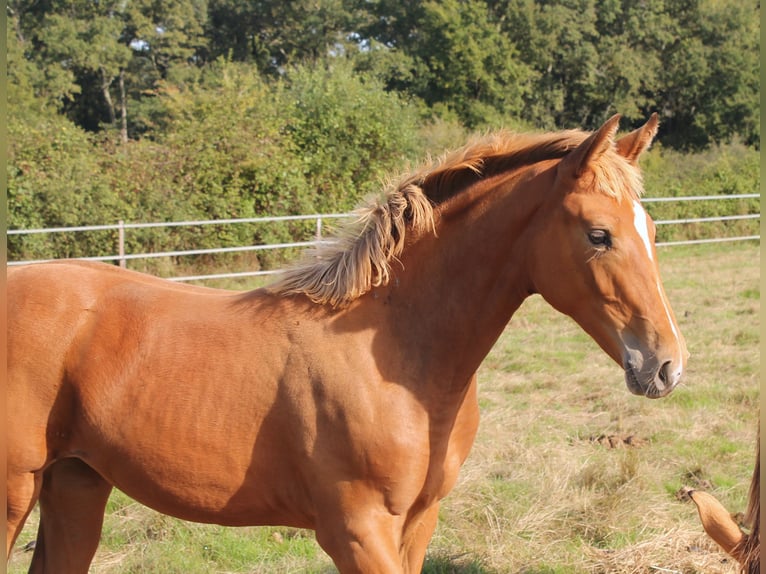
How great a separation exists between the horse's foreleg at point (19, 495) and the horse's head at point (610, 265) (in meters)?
1.92

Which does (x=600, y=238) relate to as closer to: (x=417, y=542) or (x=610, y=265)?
(x=610, y=265)

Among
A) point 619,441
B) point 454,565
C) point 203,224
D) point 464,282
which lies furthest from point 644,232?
point 203,224

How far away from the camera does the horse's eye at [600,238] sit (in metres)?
2.10

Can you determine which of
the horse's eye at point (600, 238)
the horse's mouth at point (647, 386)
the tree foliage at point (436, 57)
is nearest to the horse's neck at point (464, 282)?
the horse's eye at point (600, 238)

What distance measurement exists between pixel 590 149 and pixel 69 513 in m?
2.41

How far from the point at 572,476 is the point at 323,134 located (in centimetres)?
1221

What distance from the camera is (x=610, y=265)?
209 cm

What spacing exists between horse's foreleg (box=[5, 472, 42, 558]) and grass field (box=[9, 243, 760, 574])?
101 centimetres

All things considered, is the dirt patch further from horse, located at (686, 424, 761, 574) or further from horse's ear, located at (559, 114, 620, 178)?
horse's ear, located at (559, 114, 620, 178)

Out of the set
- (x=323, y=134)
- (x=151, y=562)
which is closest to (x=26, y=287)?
(x=151, y=562)

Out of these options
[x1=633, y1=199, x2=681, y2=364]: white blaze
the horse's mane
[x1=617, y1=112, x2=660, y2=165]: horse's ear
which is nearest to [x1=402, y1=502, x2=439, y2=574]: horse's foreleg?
the horse's mane

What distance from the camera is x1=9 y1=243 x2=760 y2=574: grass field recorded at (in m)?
3.54

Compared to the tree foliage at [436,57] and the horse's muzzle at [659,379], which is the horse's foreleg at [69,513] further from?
the tree foliage at [436,57]

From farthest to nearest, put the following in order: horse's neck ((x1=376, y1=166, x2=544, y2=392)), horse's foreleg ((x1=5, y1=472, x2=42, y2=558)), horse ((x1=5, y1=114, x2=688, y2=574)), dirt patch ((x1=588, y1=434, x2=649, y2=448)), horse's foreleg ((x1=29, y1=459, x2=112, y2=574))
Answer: dirt patch ((x1=588, y1=434, x2=649, y2=448)), horse's foreleg ((x1=29, y1=459, x2=112, y2=574)), horse's foreleg ((x1=5, y1=472, x2=42, y2=558)), horse's neck ((x1=376, y1=166, x2=544, y2=392)), horse ((x1=5, y1=114, x2=688, y2=574))
